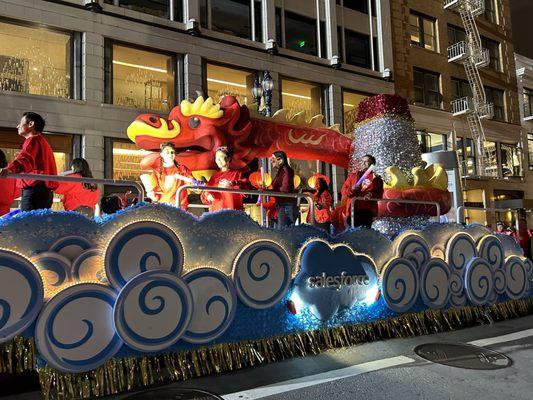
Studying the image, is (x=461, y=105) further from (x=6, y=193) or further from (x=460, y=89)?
(x=6, y=193)

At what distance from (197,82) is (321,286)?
1233 cm

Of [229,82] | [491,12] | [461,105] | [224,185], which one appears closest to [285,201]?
[224,185]

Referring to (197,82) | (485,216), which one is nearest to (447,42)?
(485,216)

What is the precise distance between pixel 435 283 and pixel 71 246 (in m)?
4.92

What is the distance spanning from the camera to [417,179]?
7.47 metres

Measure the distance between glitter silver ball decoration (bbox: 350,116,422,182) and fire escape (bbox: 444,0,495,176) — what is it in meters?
18.8

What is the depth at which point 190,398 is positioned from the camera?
4004 millimetres

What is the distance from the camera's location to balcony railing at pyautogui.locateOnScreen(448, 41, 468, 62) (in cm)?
2481

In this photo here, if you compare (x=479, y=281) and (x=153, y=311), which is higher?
(x=153, y=311)

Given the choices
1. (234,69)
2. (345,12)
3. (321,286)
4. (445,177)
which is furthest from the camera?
(345,12)

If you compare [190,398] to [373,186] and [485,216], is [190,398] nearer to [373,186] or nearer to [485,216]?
[373,186]

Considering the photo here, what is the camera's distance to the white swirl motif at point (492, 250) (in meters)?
7.37

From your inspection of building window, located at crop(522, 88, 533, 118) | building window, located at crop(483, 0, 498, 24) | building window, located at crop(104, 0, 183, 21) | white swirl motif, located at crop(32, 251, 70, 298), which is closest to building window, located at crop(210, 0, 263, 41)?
building window, located at crop(104, 0, 183, 21)

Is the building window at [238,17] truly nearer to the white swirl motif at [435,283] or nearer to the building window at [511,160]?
the white swirl motif at [435,283]
